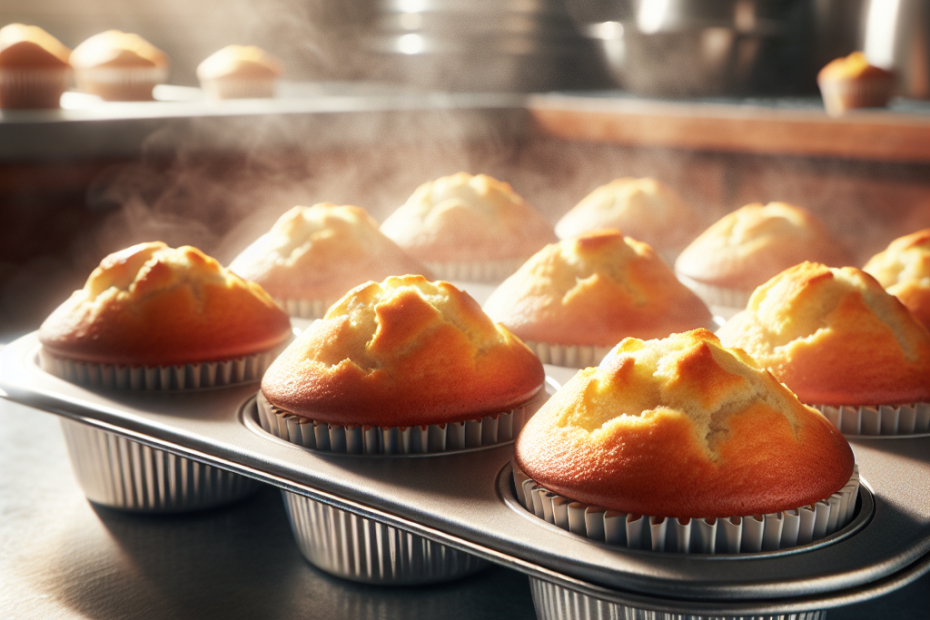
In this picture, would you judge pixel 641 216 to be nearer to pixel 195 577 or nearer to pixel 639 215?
pixel 639 215

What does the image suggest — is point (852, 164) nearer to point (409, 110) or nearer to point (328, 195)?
point (409, 110)

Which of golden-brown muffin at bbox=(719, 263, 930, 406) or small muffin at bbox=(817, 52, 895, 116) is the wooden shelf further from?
golden-brown muffin at bbox=(719, 263, 930, 406)

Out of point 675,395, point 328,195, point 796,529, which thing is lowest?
point 328,195

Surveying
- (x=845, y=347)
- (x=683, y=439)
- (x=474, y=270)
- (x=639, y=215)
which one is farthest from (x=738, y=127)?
(x=683, y=439)

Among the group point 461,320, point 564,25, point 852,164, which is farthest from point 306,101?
point 461,320

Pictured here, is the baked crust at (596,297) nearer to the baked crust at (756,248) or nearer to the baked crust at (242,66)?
the baked crust at (756,248)

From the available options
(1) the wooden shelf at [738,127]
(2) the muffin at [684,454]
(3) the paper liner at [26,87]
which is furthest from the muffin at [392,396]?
(3) the paper liner at [26,87]
